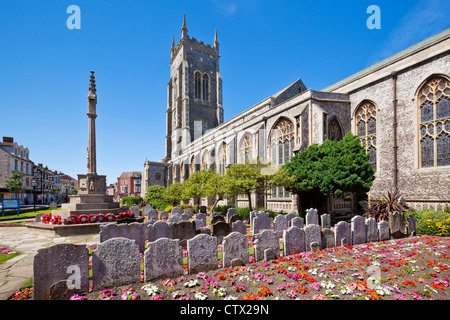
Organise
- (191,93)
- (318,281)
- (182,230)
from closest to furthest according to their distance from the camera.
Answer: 1. (318,281)
2. (182,230)
3. (191,93)

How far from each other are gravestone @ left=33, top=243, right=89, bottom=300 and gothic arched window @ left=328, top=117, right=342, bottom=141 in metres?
18.4

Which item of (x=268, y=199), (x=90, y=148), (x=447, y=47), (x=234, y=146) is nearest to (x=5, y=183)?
(x=90, y=148)

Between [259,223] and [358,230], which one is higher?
[358,230]

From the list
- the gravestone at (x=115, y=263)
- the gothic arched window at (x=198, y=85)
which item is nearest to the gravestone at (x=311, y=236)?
the gravestone at (x=115, y=263)

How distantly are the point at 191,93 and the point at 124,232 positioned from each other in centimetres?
4510

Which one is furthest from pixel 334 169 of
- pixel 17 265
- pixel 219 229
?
pixel 17 265

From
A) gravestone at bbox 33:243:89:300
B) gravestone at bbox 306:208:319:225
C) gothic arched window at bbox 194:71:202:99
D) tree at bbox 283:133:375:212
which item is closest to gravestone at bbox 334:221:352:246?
gravestone at bbox 306:208:319:225

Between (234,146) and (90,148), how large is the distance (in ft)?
51.2

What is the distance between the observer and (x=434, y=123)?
1359cm

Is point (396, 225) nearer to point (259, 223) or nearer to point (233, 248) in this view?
point (259, 223)

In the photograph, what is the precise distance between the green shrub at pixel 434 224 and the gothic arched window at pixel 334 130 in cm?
890

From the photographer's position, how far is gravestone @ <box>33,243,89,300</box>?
4094mm

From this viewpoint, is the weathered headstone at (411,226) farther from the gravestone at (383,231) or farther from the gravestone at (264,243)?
the gravestone at (264,243)

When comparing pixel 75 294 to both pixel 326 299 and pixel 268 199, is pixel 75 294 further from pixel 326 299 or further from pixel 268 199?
pixel 268 199
